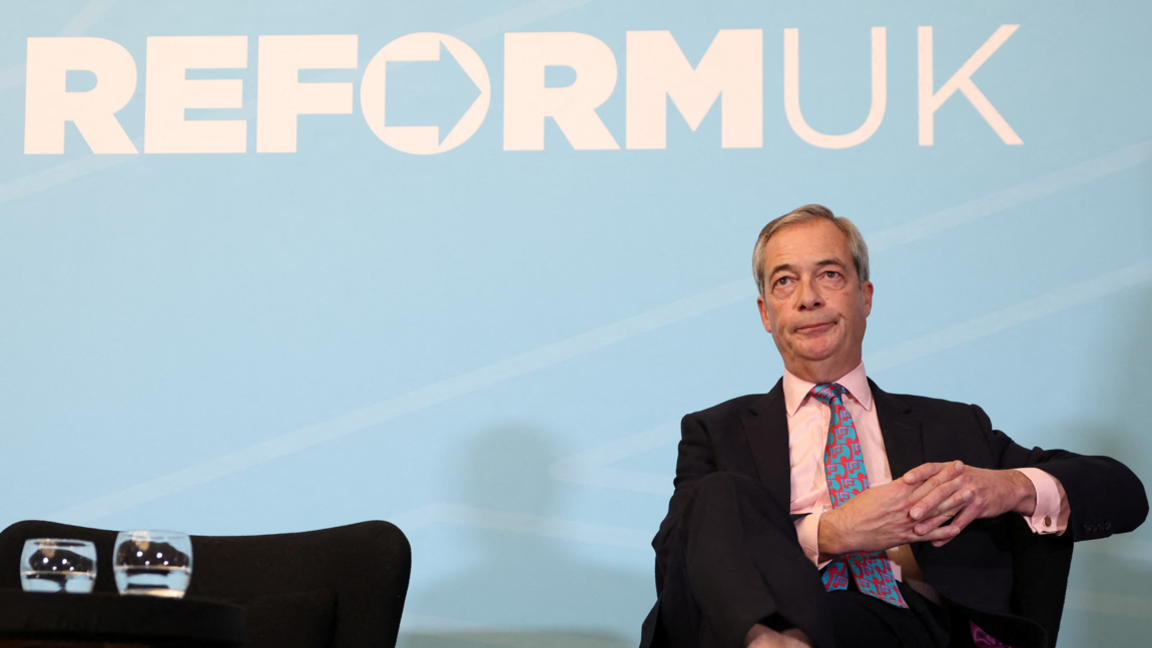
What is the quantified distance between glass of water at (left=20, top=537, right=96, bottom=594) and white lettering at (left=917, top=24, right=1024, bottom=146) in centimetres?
215

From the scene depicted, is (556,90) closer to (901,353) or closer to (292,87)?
(292,87)

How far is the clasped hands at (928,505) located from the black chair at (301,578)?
78 centimetres

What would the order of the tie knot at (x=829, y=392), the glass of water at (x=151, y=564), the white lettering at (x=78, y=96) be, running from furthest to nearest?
the white lettering at (x=78, y=96) → the tie knot at (x=829, y=392) → the glass of water at (x=151, y=564)

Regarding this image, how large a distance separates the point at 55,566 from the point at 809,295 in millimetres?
1389

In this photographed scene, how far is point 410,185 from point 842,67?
3.67ft

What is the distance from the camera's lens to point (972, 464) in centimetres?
214

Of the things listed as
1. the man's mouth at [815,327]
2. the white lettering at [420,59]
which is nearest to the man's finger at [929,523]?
the man's mouth at [815,327]

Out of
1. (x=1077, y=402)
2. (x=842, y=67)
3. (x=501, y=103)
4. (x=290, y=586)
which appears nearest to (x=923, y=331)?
(x=1077, y=402)

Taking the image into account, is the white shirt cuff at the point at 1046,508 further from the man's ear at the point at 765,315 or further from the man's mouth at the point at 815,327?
the man's ear at the point at 765,315

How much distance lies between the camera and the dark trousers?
63.7 inches

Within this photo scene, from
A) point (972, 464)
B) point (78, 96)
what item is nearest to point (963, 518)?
point (972, 464)

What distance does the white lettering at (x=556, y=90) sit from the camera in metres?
3.01

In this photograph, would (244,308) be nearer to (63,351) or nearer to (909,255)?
(63,351)

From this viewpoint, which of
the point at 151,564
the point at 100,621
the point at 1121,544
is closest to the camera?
the point at 100,621
